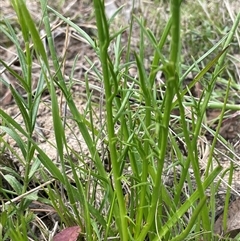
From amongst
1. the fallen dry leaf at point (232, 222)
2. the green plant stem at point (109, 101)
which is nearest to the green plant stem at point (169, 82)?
the green plant stem at point (109, 101)

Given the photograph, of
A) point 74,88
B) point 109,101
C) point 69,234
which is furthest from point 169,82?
point 74,88

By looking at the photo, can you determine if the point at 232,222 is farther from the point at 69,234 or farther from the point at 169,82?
the point at 169,82

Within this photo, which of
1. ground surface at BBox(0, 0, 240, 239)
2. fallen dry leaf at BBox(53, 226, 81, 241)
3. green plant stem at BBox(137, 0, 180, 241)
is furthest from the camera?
ground surface at BBox(0, 0, 240, 239)

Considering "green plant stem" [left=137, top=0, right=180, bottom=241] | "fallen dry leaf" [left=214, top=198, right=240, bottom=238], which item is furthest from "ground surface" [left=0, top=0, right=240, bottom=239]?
"green plant stem" [left=137, top=0, right=180, bottom=241]

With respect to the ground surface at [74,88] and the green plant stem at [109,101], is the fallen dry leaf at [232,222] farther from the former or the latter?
the green plant stem at [109,101]

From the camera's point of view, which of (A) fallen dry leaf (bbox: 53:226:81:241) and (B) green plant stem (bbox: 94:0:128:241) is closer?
(B) green plant stem (bbox: 94:0:128:241)

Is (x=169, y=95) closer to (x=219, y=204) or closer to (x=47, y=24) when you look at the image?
(x=47, y=24)

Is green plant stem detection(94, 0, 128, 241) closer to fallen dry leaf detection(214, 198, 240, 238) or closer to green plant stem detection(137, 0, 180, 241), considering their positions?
green plant stem detection(137, 0, 180, 241)
